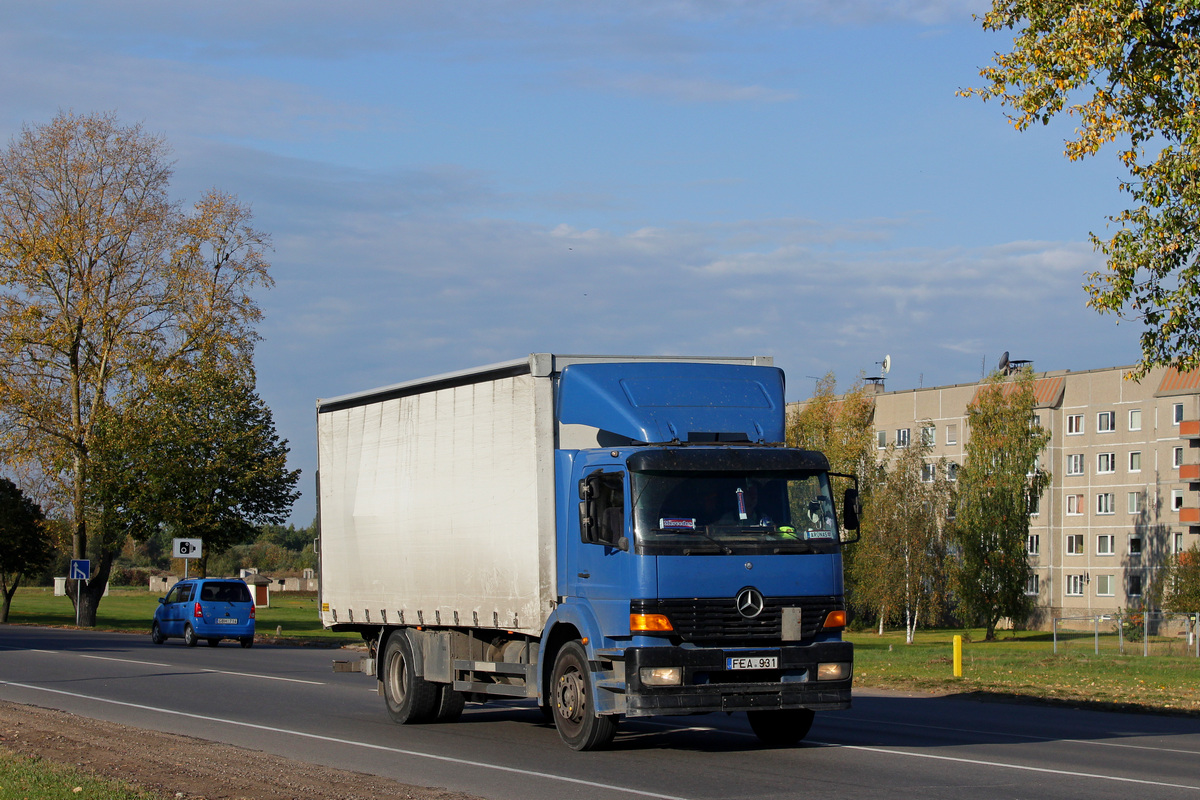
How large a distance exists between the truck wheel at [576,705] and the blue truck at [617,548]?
22 millimetres

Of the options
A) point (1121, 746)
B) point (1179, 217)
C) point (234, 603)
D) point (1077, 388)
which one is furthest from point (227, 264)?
point (1077, 388)

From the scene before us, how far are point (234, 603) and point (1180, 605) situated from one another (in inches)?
1548

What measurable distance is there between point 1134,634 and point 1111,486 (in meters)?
22.9

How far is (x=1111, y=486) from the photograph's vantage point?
8275cm

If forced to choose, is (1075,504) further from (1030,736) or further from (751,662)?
(751,662)

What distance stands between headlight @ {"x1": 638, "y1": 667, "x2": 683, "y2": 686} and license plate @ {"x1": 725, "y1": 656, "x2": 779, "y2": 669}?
1.56 ft

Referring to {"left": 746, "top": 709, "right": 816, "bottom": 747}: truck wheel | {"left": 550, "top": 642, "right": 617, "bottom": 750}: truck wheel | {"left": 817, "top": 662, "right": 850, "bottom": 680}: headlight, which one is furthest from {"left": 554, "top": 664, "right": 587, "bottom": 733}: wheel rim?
{"left": 817, "top": 662, "right": 850, "bottom": 680}: headlight

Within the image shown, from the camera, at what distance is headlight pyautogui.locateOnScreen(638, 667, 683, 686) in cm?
1165

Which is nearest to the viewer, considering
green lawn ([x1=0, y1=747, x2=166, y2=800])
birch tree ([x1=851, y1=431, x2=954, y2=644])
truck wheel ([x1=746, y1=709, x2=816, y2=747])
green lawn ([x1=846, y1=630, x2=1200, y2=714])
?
green lawn ([x1=0, y1=747, x2=166, y2=800])

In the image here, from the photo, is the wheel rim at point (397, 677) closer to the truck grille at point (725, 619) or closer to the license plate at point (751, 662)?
the truck grille at point (725, 619)

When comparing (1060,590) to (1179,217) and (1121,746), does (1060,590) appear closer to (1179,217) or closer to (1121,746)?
(1179,217)

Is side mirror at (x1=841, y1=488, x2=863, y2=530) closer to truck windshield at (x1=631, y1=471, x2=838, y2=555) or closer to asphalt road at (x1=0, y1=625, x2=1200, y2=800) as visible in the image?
truck windshield at (x1=631, y1=471, x2=838, y2=555)

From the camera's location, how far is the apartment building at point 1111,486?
7819cm

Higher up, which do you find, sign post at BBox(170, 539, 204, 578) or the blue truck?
the blue truck
